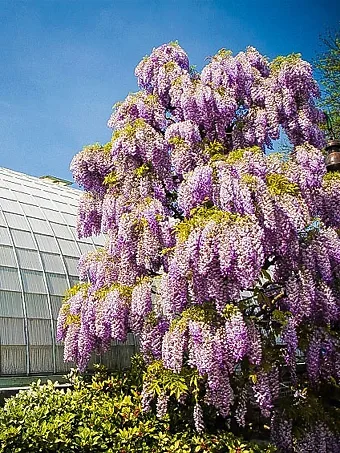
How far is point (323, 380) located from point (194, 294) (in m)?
2.49

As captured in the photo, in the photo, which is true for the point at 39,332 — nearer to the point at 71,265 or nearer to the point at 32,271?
the point at 32,271

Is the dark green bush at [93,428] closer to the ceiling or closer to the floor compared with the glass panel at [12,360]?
closer to the floor

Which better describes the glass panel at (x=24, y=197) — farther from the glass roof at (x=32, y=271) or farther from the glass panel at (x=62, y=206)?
the glass panel at (x=62, y=206)

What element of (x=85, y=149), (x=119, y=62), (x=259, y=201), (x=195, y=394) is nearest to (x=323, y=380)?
(x=195, y=394)

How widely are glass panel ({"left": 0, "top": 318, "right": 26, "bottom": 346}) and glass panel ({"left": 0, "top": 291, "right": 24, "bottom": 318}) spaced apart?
8cm

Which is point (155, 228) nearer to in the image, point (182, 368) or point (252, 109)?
point (182, 368)

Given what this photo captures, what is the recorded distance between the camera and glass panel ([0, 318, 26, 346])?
8765 mm

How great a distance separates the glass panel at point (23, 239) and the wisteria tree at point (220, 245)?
1.55m

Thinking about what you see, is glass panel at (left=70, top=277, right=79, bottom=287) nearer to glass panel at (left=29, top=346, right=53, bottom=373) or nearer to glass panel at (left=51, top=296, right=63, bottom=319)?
glass panel at (left=51, top=296, right=63, bottom=319)

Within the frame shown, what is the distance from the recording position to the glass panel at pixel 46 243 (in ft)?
35.0

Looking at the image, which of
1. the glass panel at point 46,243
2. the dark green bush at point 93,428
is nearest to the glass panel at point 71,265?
the glass panel at point 46,243

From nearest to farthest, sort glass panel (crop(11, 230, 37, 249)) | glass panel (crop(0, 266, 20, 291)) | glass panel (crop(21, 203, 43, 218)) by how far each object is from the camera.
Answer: glass panel (crop(0, 266, 20, 291))
glass panel (crop(11, 230, 37, 249))
glass panel (crop(21, 203, 43, 218))

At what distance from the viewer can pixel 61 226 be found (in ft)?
38.7

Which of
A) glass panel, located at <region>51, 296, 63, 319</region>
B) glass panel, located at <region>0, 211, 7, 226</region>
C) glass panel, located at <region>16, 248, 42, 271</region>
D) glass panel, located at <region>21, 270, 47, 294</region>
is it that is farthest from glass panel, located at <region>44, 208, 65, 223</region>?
glass panel, located at <region>51, 296, 63, 319</region>
